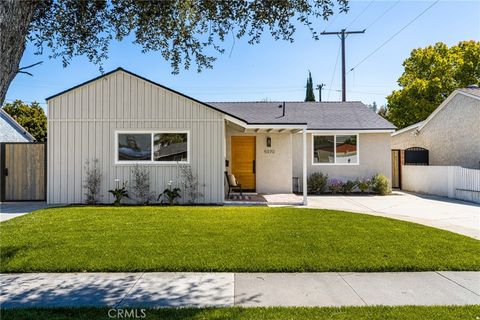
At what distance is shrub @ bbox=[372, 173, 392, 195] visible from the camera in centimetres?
1422

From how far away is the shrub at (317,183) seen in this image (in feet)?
48.1

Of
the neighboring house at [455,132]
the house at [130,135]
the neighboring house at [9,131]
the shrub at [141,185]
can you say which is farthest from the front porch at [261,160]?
the neighboring house at [9,131]

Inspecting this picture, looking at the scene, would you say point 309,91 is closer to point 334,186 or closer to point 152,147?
point 334,186

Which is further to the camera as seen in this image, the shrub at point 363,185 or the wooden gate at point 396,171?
the wooden gate at point 396,171

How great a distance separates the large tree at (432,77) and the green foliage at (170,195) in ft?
76.4

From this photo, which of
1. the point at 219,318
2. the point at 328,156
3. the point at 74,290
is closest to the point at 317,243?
the point at 219,318

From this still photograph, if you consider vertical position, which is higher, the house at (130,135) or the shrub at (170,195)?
the house at (130,135)

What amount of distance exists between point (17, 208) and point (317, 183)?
11.7 meters

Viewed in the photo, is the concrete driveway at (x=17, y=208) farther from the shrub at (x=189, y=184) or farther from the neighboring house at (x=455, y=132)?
the neighboring house at (x=455, y=132)

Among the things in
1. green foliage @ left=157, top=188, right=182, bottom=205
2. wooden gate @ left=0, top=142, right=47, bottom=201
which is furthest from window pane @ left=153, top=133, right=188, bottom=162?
wooden gate @ left=0, top=142, right=47, bottom=201

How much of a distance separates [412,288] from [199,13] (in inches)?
200

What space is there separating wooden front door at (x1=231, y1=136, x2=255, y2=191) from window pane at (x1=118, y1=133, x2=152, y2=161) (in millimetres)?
4456

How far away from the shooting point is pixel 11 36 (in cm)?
327

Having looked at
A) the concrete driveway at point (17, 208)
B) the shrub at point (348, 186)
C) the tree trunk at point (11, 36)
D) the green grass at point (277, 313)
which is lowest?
the green grass at point (277, 313)
